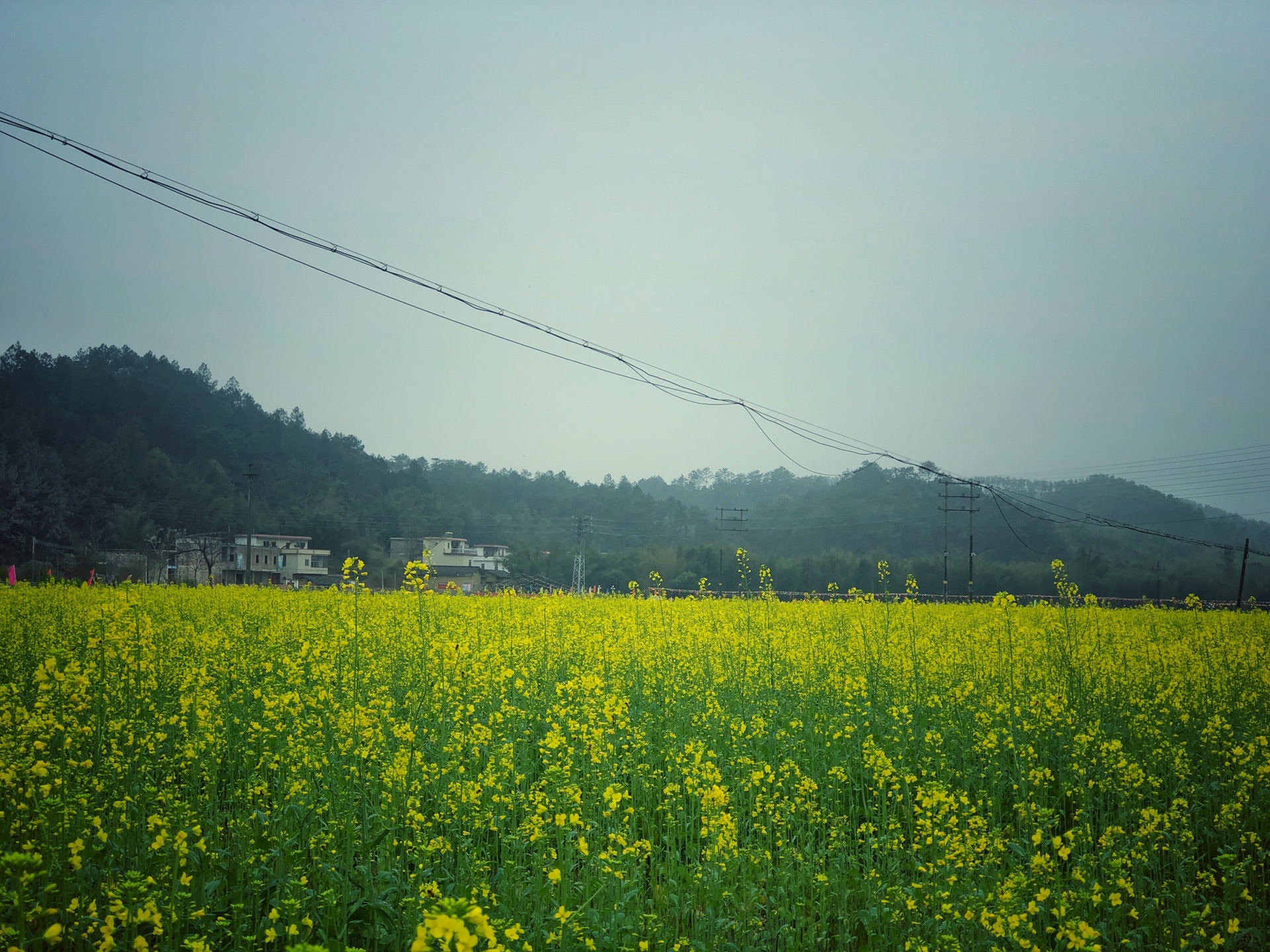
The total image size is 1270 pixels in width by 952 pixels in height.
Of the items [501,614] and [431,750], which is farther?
[501,614]

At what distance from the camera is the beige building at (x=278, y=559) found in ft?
172

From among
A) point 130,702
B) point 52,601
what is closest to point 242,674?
point 130,702

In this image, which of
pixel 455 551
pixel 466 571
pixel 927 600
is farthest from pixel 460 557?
pixel 927 600

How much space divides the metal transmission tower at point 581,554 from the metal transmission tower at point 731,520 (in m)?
9.32

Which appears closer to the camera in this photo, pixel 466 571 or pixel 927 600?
pixel 927 600

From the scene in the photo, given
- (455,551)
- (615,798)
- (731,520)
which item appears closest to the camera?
(615,798)

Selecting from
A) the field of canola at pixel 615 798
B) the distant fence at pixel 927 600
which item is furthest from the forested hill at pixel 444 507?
the field of canola at pixel 615 798

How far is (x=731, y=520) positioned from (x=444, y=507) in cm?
2266

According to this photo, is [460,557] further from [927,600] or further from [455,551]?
[927,600]

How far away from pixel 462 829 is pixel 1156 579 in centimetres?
5005

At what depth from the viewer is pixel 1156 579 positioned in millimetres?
42531

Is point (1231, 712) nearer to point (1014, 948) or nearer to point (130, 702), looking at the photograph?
point (1014, 948)

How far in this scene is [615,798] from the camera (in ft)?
10.8

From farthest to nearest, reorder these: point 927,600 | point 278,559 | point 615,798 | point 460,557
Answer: point 460,557 → point 278,559 → point 927,600 → point 615,798
